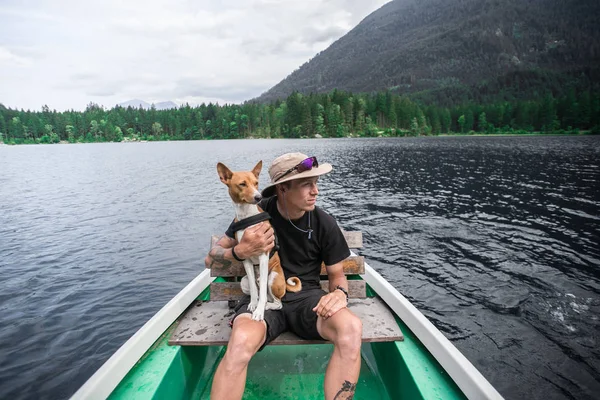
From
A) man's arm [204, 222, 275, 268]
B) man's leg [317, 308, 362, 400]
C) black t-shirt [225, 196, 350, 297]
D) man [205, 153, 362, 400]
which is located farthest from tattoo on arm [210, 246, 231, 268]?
man's leg [317, 308, 362, 400]

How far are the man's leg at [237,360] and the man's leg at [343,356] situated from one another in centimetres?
69

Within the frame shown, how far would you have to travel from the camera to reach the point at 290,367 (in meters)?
4.21

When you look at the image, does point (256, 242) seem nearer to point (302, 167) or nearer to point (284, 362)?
point (302, 167)

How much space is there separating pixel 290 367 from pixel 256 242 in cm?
205

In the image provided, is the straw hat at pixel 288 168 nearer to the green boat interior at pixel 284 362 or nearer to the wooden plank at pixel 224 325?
the green boat interior at pixel 284 362

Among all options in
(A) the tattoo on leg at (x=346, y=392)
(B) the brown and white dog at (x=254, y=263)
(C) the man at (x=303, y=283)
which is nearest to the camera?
(A) the tattoo on leg at (x=346, y=392)

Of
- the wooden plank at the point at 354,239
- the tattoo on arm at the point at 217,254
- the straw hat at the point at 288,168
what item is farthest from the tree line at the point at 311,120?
the tattoo on arm at the point at 217,254

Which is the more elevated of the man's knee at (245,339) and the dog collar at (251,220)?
the dog collar at (251,220)

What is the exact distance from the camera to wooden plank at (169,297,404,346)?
341cm

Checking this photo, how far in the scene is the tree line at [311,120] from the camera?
11306 cm

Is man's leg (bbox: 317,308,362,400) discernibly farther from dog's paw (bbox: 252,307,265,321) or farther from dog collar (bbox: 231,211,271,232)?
dog collar (bbox: 231,211,271,232)

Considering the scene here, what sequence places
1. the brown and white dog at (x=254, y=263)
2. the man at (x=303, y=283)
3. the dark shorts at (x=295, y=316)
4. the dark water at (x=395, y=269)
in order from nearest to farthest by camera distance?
A: the man at (x=303, y=283) → the brown and white dog at (x=254, y=263) → the dark shorts at (x=295, y=316) → the dark water at (x=395, y=269)

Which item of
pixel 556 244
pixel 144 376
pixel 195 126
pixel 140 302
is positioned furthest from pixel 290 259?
pixel 195 126

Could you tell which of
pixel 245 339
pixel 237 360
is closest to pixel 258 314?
pixel 245 339
